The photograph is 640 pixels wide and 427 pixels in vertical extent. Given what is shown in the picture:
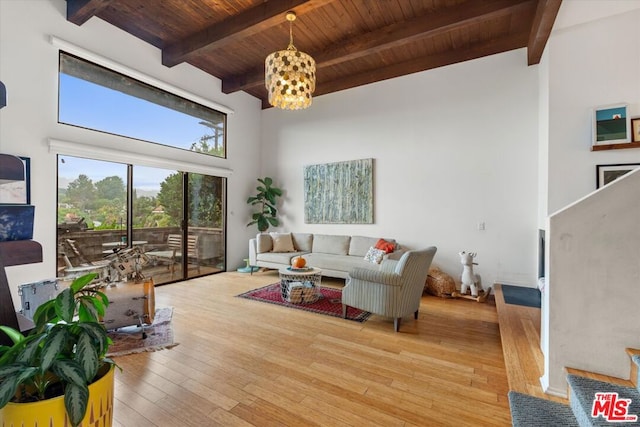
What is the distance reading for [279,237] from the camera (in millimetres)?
5750

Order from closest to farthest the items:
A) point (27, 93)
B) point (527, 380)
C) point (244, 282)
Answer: point (527, 380)
point (27, 93)
point (244, 282)

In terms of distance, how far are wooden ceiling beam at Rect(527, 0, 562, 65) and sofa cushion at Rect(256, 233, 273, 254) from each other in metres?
5.14

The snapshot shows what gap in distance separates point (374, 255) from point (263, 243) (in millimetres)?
2274

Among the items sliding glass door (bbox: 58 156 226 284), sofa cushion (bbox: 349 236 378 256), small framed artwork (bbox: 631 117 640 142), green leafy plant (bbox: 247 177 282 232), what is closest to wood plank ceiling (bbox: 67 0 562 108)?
small framed artwork (bbox: 631 117 640 142)

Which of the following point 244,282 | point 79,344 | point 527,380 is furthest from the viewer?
point 244,282

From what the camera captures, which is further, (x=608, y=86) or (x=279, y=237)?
(x=279, y=237)

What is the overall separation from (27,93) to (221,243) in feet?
11.8

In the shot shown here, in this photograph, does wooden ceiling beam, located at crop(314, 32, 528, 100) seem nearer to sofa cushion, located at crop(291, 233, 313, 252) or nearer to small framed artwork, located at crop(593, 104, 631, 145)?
small framed artwork, located at crop(593, 104, 631, 145)

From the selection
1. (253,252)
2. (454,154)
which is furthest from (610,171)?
(253,252)

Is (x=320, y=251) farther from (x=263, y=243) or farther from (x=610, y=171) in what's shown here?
(x=610, y=171)

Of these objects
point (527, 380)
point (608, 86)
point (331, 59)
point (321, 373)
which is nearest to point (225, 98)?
point (331, 59)

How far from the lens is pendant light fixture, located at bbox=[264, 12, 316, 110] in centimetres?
279

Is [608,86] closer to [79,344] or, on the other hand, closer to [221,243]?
[79,344]

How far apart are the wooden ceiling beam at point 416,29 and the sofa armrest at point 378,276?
3241mm
